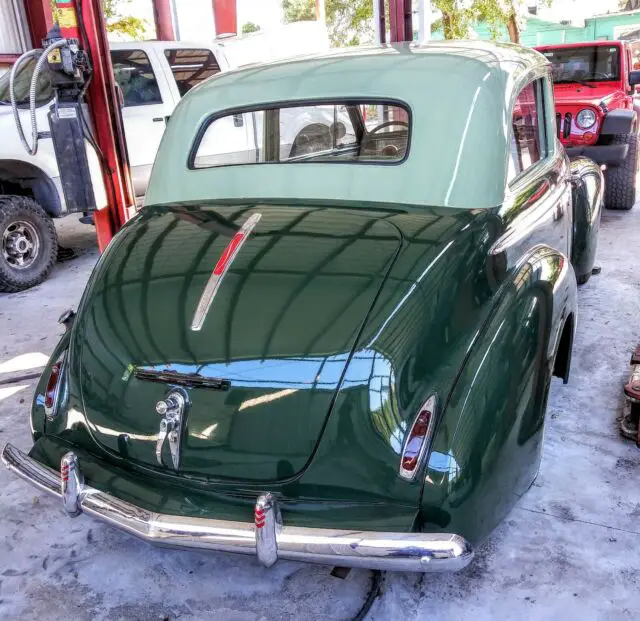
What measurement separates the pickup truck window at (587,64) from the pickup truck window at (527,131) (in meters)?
4.71

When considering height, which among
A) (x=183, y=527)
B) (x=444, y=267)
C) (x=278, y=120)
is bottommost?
(x=183, y=527)

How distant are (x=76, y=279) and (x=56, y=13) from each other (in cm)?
229

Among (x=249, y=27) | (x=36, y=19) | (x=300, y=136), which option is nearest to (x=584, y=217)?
(x=300, y=136)

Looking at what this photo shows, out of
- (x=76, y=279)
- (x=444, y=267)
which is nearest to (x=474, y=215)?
(x=444, y=267)

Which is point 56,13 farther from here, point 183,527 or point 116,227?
point 183,527

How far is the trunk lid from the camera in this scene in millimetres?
1856

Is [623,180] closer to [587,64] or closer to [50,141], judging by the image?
[587,64]

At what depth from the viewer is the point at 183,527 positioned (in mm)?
1791

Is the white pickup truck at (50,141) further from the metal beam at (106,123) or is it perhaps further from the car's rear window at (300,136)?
the car's rear window at (300,136)

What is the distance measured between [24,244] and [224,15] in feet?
39.5

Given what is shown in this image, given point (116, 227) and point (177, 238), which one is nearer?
point (177, 238)

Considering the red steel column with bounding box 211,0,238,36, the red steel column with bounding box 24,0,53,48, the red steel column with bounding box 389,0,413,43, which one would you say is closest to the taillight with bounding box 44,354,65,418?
the red steel column with bounding box 389,0,413,43

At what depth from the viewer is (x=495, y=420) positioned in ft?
6.04

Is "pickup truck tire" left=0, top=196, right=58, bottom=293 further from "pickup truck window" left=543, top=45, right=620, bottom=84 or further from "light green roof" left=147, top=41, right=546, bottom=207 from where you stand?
"pickup truck window" left=543, top=45, right=620, bottom=84
